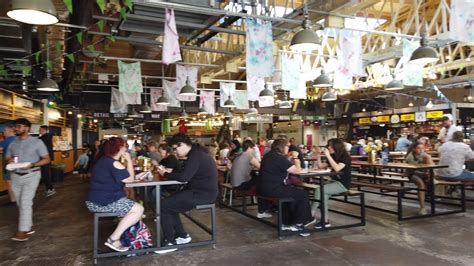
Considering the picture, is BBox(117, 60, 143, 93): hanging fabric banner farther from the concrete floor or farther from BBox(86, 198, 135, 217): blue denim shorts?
BBox(86, 198, 135, 217): blue denim shorts

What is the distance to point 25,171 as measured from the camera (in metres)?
5.37

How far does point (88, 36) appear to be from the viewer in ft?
23.4

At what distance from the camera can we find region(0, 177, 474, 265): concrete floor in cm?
436

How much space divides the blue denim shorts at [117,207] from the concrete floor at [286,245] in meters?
0.60

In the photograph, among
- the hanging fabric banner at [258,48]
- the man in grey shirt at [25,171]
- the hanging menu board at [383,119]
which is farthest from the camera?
the hanging menu board at [383,119]

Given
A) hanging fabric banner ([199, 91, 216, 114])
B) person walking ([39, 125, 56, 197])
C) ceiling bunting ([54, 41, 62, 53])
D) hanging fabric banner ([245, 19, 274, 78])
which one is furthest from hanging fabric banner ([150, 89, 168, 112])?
hanging fabric banner ([245, 19, 274, 78])

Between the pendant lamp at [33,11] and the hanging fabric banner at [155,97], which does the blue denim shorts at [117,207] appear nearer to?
the pendant lamp at [33,11]

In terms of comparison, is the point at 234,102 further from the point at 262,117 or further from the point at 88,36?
the point at 262,117

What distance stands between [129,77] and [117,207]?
18.5ft

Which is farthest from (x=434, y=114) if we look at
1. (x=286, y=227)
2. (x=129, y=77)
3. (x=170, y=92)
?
(x=286, y=227)

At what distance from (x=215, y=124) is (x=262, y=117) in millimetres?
5895

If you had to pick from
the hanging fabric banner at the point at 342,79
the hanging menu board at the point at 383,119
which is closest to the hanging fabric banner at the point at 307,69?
the hanging fabric banner at the point at 342,79

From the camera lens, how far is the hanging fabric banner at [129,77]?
9273 millimetres

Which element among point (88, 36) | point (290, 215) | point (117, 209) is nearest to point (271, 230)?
point (290, 215)
